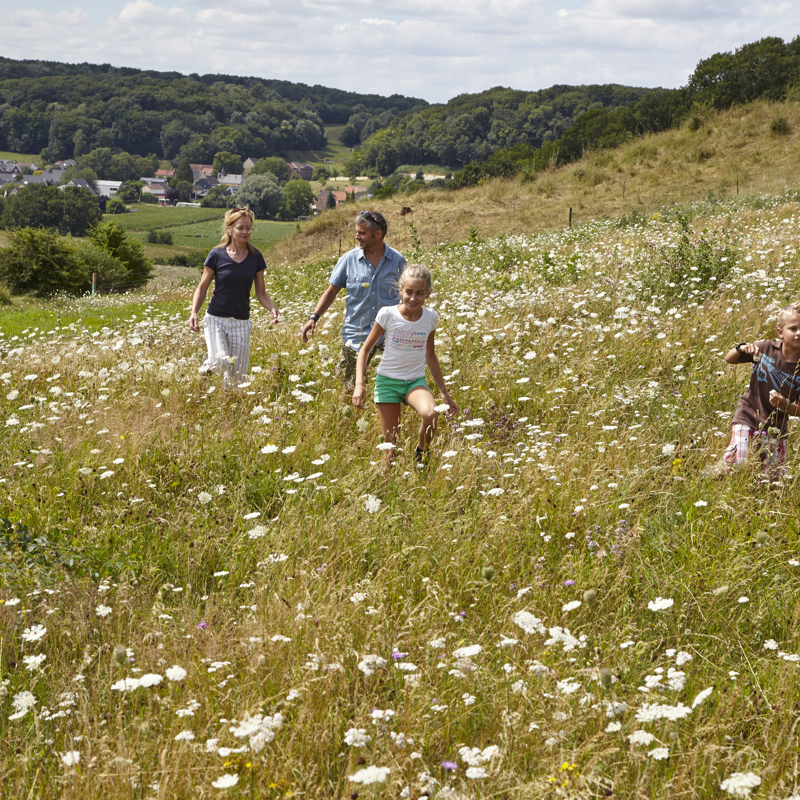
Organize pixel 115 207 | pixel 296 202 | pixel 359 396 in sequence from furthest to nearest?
pixel 115 207
pixel 296 202
pixel 359 396

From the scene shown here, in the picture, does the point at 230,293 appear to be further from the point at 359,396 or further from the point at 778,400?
the point at 778,400

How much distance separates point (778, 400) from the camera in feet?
14.5

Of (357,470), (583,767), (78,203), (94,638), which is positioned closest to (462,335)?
(357,470)

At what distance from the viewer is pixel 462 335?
7.37 metres

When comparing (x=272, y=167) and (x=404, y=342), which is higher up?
(x=272, y=167)

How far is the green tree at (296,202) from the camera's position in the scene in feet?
417

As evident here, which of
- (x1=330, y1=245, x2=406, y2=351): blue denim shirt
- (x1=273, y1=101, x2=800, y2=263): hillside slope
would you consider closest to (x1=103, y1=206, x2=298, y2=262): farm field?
(x1=273, y1=101, x2=800, y2=263): hillside slope

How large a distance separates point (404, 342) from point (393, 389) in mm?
362

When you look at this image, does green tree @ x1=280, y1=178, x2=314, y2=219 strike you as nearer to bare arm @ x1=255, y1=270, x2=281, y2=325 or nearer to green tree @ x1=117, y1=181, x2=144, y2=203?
green tree @ x1=117, y1=181, x2=144, y2=203

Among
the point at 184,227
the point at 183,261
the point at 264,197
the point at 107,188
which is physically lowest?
the point at 183,261

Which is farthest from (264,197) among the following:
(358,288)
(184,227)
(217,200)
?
(358,288)

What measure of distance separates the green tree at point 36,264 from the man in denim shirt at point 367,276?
3910cm

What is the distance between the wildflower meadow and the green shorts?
0.94 feet

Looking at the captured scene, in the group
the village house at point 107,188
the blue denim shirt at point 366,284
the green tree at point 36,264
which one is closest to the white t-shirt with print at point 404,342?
the blue denim shirt at point 366,284
